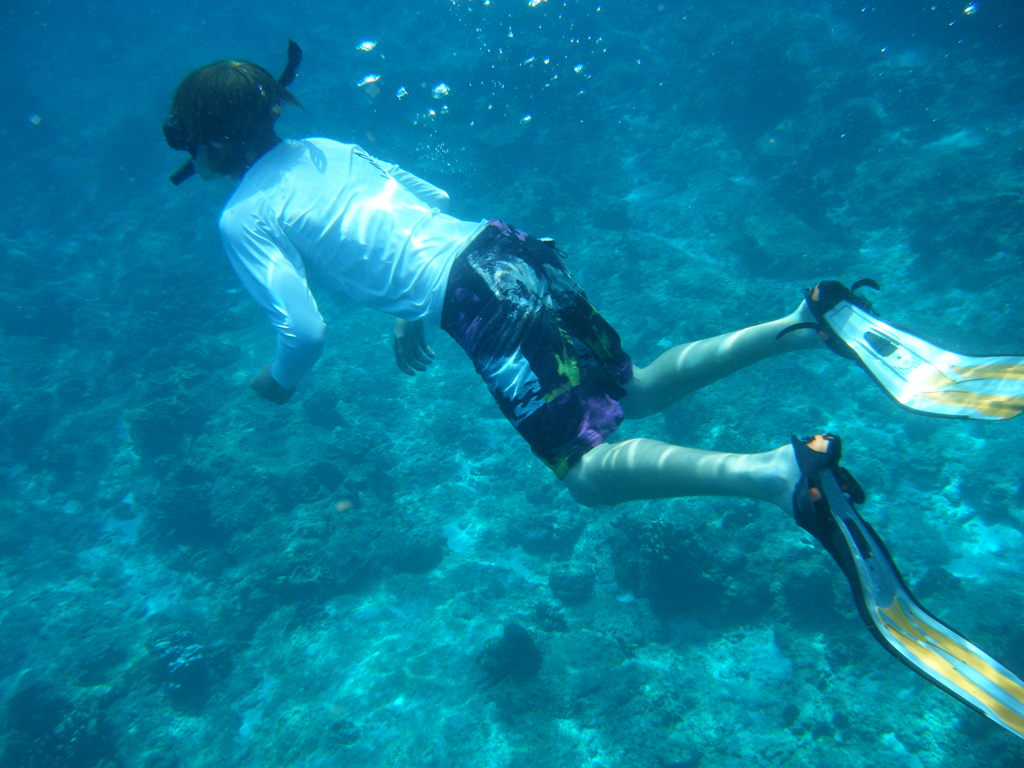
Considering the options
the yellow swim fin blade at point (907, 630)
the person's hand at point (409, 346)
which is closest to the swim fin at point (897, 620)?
the yellow swim fin blade at point (907, 630)

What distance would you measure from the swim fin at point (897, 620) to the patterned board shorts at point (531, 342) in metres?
1.01

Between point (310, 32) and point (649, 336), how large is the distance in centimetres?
2513

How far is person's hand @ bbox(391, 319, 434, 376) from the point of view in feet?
9.05

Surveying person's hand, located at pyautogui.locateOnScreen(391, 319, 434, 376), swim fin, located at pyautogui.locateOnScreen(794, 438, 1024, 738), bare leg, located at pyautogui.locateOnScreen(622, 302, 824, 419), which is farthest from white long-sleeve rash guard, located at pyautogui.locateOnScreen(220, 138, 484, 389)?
swim fin, located at pyautogui.locateOnScreen(794, 438, 1024, 738)

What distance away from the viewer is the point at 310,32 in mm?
22281

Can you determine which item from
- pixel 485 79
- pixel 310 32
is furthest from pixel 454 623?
pixel 310 32

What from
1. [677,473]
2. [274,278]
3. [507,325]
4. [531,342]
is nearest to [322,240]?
[274,278]

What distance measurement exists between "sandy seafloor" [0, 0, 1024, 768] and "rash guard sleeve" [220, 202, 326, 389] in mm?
5605

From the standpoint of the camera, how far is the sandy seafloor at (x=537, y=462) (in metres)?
5.65

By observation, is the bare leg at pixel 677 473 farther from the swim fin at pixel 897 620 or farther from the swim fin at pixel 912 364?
the swim fin at pixel 912 364

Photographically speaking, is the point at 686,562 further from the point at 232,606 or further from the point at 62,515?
the point at 62,515

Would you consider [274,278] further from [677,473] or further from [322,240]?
[677,473]

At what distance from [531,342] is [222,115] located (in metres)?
1.90

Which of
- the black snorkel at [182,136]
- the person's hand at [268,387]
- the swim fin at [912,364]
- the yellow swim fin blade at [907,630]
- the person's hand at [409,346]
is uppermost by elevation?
the swim fin at [912,364]
